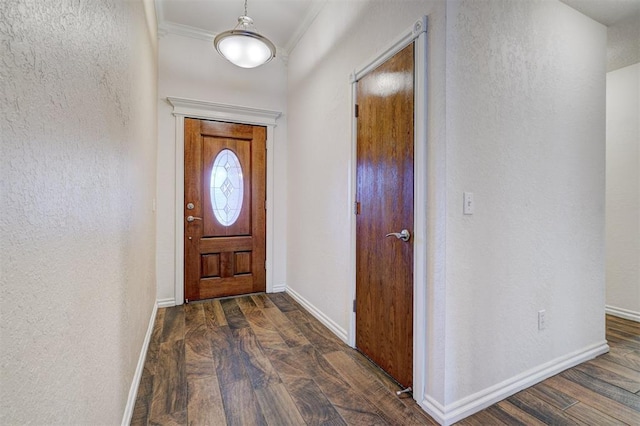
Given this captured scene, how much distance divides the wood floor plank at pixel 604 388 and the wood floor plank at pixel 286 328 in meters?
1.83

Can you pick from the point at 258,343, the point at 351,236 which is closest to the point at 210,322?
the point at 258,343

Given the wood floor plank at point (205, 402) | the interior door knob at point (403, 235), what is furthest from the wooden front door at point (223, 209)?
the interior door knob at point (403, 235)

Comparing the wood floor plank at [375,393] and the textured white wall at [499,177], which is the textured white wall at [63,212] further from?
the textured white wall at [499,177]

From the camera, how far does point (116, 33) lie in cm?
137

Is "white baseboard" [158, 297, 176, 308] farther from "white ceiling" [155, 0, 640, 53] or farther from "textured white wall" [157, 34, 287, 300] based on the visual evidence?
"white ceiling" [155, 0, 640, 53]

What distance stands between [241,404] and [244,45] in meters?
2.57

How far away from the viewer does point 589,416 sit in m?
1.61

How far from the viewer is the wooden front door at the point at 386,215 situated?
178 centimetres

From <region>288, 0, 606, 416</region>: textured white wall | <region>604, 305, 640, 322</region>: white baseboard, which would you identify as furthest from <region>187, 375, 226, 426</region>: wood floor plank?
<region>604, 305, 640, 322</region>: white baseboard

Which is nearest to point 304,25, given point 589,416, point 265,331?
point 265,331

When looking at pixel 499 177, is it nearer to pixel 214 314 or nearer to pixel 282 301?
pixel 282 301

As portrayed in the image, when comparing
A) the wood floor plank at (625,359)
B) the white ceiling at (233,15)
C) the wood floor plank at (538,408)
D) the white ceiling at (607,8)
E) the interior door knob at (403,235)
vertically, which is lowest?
the wood floor plank at (538,408)

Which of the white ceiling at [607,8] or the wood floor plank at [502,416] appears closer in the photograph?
the wood floor plank at [502,416]

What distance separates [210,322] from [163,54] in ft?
9.40
